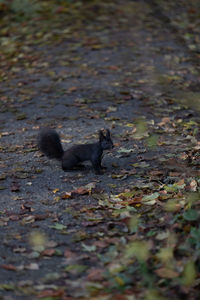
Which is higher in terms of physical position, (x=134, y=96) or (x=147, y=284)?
(x=147, y=284)

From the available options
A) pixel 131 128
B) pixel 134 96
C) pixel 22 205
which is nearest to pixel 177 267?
pixel 22 205

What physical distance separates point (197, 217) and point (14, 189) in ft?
7.13

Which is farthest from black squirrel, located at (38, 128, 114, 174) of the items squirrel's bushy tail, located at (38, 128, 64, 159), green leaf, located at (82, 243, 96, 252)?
green leaf, located at (82, 243, 96, 252)

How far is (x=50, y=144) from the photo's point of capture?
20.3ft

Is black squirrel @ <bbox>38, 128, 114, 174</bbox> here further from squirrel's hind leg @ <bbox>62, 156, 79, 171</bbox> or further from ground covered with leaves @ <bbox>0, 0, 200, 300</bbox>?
ground covered with leaves @ <bbox>0, 0, 200, 300</bbox>

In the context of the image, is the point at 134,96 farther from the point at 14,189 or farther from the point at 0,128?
the point at 14,189

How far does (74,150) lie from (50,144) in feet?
0.96

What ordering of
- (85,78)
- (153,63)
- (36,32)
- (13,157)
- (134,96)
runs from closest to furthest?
(13,157), (134,96), (85,78), (153,63), (36,32)

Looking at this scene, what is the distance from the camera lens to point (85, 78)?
1023 cm

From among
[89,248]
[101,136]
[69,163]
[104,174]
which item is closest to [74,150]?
[69,163]

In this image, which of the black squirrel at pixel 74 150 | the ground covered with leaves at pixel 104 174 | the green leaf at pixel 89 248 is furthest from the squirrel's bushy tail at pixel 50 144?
the green leaf at pixel 89 248

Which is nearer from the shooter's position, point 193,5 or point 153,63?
point 153,63

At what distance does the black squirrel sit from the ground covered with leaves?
0.44 ft

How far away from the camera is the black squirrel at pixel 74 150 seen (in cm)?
605
